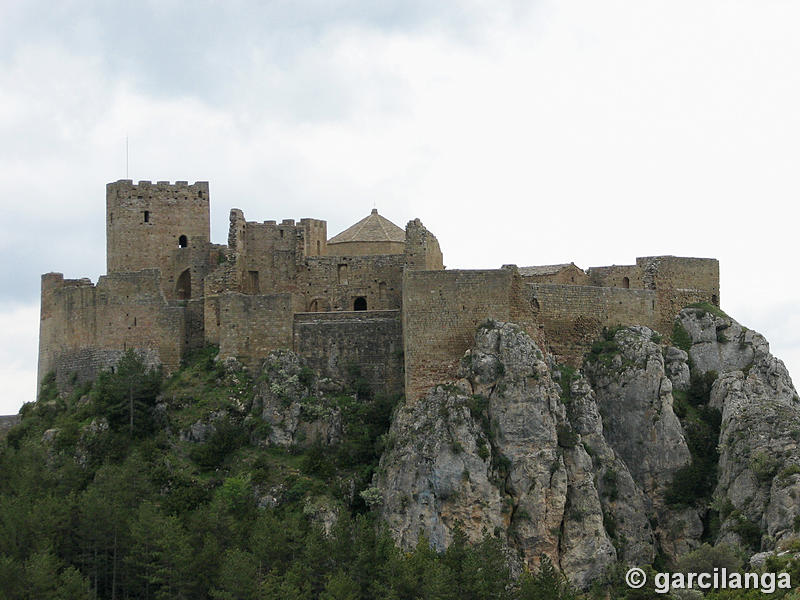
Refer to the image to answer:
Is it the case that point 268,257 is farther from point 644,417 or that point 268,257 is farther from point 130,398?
point 644,417

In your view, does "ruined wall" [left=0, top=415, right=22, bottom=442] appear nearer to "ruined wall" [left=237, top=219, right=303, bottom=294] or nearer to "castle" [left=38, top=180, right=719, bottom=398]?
"castle" [left=38, top=180, right=719, bottom=398]

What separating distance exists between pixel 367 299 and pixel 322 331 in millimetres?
4369

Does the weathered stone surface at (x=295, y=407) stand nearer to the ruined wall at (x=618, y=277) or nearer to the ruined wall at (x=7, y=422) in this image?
the ruined wall at (x=7, y=422)

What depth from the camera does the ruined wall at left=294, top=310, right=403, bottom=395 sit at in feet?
246

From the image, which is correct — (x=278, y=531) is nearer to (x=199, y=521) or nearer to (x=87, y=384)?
(x=199, y=521)

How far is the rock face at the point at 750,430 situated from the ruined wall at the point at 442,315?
1203 cm

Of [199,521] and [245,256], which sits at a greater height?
[245,256]

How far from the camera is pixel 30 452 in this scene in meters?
73.8

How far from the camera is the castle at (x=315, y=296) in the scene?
72312mm

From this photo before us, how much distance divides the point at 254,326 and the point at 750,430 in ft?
81.0

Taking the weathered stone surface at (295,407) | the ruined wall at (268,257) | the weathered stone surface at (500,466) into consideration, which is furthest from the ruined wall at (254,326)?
the weathered stone surface at (500,466)

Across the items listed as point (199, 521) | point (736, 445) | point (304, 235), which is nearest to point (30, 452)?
point (199, 521)

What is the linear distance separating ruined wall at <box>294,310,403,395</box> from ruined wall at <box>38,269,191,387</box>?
6371 mm

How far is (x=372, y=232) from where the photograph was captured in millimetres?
83812
